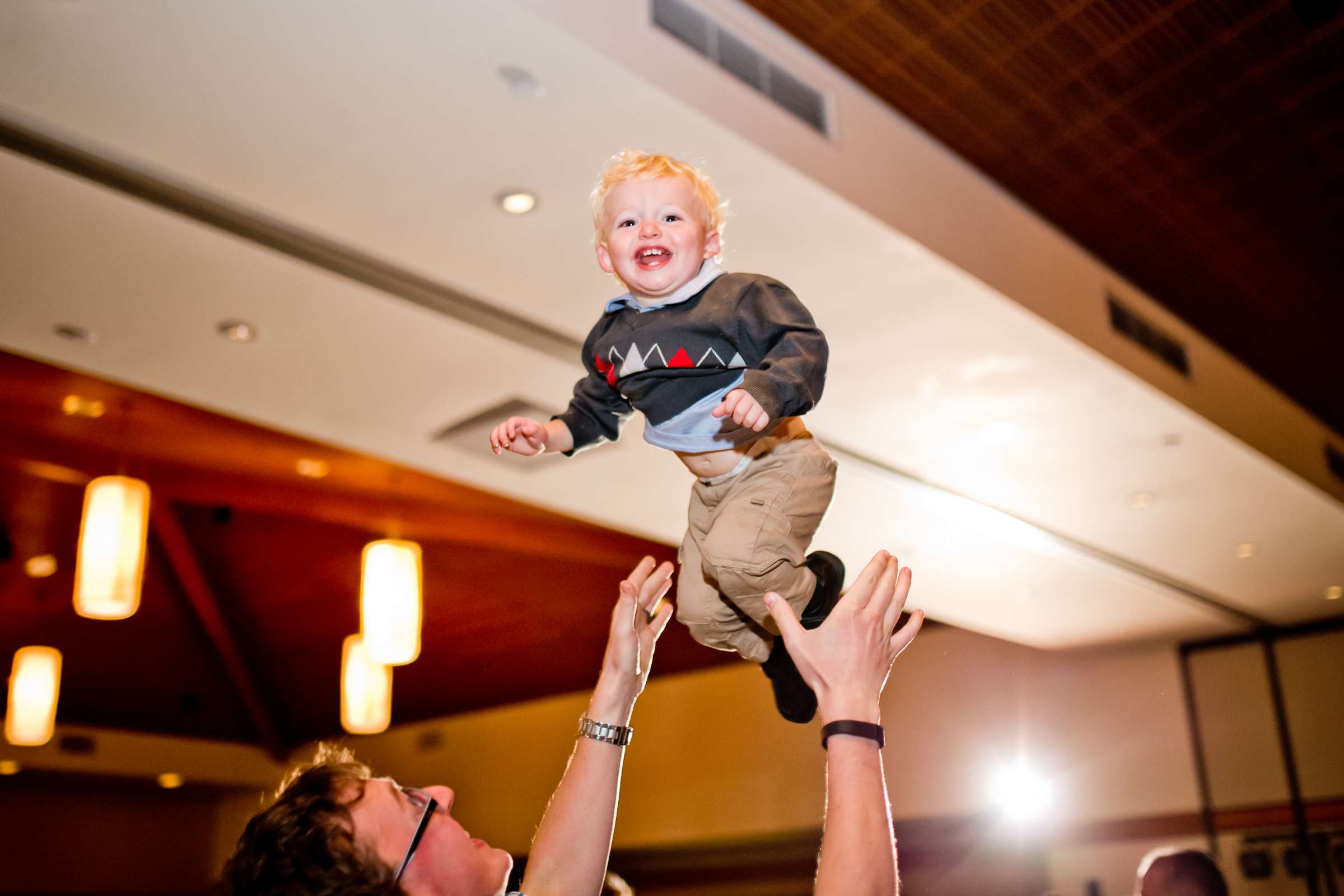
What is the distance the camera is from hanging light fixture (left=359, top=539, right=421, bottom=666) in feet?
15.2

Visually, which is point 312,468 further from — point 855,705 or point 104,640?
point 855,705

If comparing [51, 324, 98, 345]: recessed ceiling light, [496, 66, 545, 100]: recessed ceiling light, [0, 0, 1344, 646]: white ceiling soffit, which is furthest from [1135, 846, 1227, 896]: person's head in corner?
[51, 324, 98, 345]: recessed ceiling light

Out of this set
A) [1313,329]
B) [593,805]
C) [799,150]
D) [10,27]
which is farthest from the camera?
[1313,329]

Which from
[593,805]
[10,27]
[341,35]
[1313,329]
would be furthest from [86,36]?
[1313,329]

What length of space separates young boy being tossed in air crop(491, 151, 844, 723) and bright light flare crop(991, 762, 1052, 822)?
17.7 feet

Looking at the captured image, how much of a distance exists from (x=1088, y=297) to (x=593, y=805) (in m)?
2.53

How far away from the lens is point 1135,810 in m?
6.28

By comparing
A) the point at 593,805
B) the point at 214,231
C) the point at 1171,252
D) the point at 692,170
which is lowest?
the point at 593,805

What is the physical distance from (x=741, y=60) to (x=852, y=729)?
1.76m

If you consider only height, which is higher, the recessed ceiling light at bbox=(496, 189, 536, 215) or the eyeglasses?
the recessed ceiling light at bbox=(496, 189, 536, 215)

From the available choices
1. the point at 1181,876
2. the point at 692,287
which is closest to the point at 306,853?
the point at 692,287

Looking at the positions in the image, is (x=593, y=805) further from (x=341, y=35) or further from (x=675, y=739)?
(x=675, y=739)

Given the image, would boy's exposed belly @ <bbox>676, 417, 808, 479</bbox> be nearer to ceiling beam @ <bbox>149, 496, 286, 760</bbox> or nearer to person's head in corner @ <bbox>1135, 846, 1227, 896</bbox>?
person's head in corner @ <bbox>1135, 846, 1227, 896</bbox>

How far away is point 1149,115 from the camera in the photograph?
3.06 m
